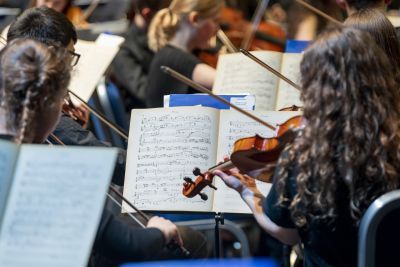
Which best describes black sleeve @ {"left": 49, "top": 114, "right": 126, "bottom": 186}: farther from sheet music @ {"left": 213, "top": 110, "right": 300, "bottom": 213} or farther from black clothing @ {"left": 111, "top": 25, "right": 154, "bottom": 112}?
black clothing @ {"left": 111, "top": 25, "right": 154, "bottom": 112}

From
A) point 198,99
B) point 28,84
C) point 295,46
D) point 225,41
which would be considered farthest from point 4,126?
point 225,41

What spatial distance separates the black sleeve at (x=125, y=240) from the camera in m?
2.20

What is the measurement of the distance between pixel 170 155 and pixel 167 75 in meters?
1.26

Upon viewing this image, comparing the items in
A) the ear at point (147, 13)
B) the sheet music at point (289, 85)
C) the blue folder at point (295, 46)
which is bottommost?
the sheet music at point (289, 85)

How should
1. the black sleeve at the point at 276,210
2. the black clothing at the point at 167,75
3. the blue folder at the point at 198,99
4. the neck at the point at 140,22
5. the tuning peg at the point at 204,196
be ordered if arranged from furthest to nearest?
Answer: the neck at the point at 140,22 → the black clothing at the point at 167,75 → the blue folder at the point at 198,99 → the tuning peg at the point at 204,196 → the black sleeve at the point at 276,210

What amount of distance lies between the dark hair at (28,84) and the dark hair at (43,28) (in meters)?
0.72

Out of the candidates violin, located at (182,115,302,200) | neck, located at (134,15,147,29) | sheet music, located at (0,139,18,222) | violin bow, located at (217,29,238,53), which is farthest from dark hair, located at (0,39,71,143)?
neck, located at (134,15,147,29)

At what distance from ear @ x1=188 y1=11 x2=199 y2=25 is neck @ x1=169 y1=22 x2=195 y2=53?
4cm

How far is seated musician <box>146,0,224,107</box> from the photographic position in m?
4.02

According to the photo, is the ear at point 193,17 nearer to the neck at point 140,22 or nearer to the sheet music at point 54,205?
the neck at point 140,22

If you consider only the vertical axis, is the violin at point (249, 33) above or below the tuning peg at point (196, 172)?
above

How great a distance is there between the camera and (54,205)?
Result: 6.09 feet

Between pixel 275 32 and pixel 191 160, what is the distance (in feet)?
8.55

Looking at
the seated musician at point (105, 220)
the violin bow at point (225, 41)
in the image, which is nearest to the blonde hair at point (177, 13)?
the violin bow at point (225, 41)
